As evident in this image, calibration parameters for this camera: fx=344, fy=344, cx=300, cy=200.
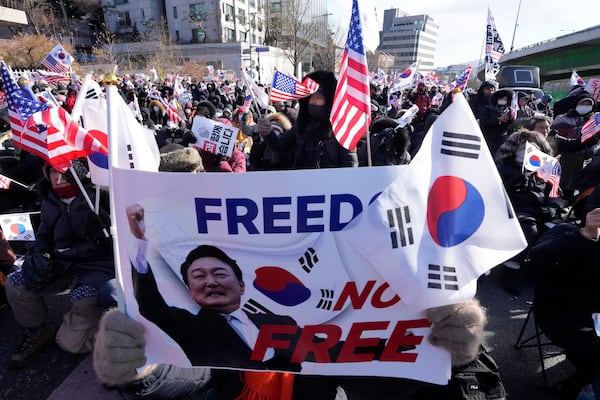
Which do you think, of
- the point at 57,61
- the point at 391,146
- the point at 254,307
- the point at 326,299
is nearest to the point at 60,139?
the point at 254,307

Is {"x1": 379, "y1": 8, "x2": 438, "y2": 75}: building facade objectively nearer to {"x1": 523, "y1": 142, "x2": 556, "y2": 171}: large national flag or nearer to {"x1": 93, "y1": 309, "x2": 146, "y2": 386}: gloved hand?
{"x1": 523, "y1": 142, "x2": 556, "y2": 171}: large national flag

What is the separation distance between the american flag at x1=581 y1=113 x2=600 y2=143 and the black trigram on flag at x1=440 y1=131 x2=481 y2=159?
5.50 metres

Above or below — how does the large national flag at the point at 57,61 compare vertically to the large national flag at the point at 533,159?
above

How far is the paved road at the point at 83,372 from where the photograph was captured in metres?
2.67

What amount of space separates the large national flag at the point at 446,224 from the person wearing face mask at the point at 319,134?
6.83 ft

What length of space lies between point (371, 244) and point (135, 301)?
1027mm

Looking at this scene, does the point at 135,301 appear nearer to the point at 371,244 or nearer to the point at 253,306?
the point at 253,306

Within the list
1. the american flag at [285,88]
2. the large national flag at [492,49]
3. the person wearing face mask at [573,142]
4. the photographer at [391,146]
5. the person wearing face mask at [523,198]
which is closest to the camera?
the person wearing face mask at [523,198]

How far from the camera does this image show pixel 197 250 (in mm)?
1406

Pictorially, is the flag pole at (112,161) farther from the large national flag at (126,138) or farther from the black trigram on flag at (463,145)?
the black trigram on flag at (463,145)

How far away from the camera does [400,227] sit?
48.9 inches

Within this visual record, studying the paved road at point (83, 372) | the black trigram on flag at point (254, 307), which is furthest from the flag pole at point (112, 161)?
the paved road at point (83, 372)

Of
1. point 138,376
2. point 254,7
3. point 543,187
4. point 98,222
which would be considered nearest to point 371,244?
point 138,376

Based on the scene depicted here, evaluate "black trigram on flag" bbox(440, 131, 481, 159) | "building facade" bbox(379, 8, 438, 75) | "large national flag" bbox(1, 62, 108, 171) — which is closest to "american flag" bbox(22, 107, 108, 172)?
"large national flag" bbox(1, 62, 108, 171)
